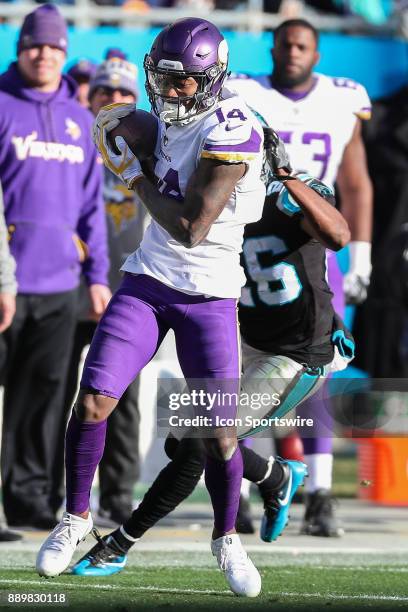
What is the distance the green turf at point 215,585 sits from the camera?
462 cm

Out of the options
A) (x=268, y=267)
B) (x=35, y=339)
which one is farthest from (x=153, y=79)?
(x=35, y=339)

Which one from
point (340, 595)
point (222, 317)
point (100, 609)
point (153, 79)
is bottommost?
point (340, 595)

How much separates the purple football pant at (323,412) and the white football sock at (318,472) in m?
0.02

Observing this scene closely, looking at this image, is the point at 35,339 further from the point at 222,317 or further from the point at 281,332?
the point at 222,317

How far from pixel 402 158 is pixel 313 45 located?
383 cm

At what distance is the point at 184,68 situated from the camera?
195 inches

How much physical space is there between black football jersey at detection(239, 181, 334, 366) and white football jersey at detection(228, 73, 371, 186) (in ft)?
3.42

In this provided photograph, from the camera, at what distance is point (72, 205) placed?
7.06 metres

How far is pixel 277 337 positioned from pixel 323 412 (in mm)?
558

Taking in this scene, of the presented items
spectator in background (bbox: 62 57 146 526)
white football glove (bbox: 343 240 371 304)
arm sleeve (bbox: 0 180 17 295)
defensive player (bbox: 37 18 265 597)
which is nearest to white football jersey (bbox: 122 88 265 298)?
defensive player (bbox: 37 18 265 597)

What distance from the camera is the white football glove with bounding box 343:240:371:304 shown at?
→ 7.53m

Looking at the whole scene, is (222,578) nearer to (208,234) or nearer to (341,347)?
(341,347)

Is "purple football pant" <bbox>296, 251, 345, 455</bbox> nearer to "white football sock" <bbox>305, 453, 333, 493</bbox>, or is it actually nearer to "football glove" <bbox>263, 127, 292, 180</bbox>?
"white football sock" <bbox>305, 453, 333, 493</bbox>

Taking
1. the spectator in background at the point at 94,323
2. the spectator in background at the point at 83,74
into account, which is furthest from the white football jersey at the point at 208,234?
the spectator in background at the point at 83,74
